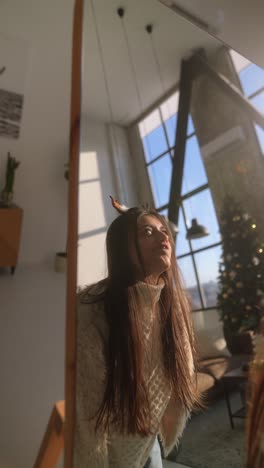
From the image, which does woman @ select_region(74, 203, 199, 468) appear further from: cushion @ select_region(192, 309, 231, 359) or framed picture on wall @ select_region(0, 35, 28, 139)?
framed picture on wall @ select_region(0, 35, 28, 139)

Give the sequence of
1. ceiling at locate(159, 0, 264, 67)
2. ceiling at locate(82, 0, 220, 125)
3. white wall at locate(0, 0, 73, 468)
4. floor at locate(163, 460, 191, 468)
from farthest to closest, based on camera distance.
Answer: white wall at locate(0, 0, 73, 468), ceiling at locate(159, 0, 264, 67), ceiling at locate(82, 0, 220, 125), floor at locate(163, 460, 191, 468)

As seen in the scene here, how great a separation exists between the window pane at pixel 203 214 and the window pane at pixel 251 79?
189mm

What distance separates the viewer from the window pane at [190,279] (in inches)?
11.7

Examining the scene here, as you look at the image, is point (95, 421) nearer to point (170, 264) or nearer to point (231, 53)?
point (170, 264)

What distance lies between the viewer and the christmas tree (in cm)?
27

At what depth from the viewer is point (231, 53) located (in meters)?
0.46

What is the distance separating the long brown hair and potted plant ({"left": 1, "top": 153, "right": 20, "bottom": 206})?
94 cm

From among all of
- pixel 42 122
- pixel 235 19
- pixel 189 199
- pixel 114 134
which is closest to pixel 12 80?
pixel 42 122

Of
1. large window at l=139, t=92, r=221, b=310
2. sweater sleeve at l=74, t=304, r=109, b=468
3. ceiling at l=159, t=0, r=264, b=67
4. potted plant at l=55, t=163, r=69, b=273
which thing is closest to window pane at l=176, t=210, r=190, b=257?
large window at l=139, t=92, r=221, b=310

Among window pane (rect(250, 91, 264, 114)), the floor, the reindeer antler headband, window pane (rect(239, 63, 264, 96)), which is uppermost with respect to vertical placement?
window pane (rect(239, 63, 264, 96))

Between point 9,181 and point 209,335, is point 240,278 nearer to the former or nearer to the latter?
point 209,335

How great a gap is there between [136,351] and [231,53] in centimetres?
46

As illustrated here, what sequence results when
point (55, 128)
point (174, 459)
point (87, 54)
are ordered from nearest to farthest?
1. point (174, 459)
2. point (87, 54)
3. point (55, 128)

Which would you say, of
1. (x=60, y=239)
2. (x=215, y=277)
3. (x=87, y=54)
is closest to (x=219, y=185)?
(x=215, y=277)
